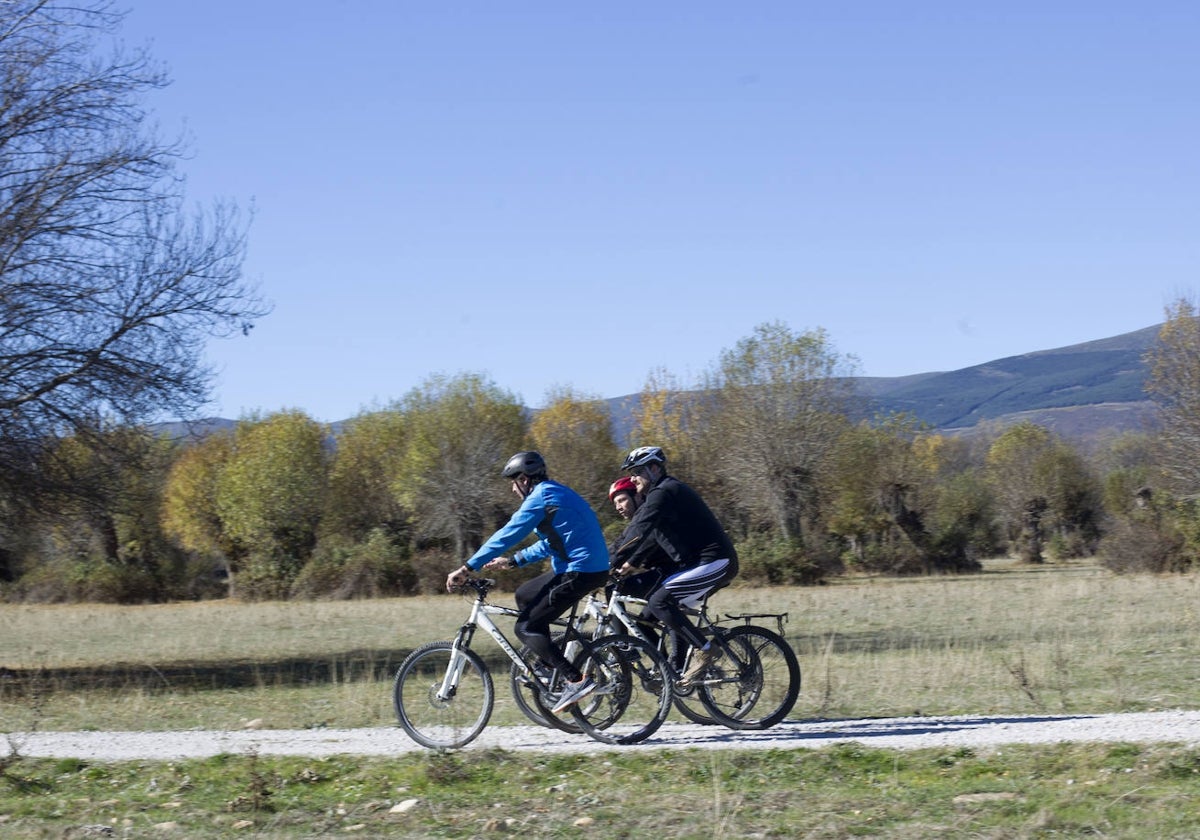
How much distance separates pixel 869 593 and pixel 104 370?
23175 mm

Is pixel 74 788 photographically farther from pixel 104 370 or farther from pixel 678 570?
pixel 104 370

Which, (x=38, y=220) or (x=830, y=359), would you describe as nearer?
(x=38, y=220)

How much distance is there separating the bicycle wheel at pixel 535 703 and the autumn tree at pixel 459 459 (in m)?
41.6

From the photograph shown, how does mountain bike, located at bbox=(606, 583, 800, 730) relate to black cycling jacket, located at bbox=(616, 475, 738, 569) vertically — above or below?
below

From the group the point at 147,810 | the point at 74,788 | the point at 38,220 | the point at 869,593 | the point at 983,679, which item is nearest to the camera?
the point at 147,810

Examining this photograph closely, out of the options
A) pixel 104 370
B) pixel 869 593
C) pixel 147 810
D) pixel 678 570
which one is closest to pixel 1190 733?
pixel 678 570

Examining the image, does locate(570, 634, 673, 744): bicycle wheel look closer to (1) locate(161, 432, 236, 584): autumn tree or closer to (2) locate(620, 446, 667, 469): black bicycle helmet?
(2) locate(620, 446, 667, 469): black bicycle helmet

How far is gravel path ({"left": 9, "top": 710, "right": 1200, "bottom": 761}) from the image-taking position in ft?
29.7

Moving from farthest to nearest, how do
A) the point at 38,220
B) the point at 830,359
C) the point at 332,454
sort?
the point at 332,454, the point at 830,359, the point at 38,220

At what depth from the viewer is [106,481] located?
18828mm

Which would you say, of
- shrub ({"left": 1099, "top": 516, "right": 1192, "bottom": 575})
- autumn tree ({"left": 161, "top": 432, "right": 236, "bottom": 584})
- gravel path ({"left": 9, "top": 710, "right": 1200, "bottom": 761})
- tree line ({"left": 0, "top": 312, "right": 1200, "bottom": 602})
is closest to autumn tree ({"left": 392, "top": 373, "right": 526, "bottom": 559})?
tree line ({"left": 0, "top": 312, "right": 1200, "bottom": 602})

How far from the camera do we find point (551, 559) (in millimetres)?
9648

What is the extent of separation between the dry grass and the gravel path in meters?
0.85

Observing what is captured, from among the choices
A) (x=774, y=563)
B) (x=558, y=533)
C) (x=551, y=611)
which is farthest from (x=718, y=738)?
(x=774, y=563)
